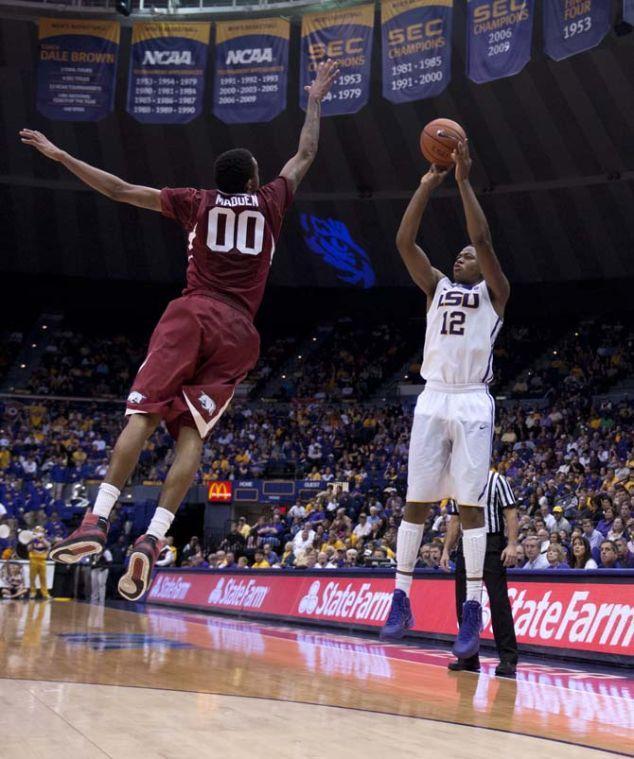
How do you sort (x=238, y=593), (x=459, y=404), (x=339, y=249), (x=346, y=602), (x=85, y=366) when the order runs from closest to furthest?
(x=459, y=404) → (x=346, y=602) → (x=238, y=593) → (x=339, y=249) → (x=85, y=366)

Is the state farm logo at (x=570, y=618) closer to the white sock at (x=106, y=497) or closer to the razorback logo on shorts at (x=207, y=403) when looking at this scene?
the razorback logo on shorts at (x=207, y=403)

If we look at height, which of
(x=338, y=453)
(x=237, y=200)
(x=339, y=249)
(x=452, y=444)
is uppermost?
(x=339, y=249)

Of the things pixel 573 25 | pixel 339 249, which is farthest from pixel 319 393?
pixel 573 25

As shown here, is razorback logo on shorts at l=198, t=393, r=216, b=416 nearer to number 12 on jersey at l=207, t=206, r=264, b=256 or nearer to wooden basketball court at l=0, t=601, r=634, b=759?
number 12 on jersey at l=207, t=206, r=264, b=256

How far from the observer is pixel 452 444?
5.47m

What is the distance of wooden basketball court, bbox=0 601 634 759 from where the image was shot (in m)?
2.91

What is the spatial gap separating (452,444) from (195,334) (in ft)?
6.11

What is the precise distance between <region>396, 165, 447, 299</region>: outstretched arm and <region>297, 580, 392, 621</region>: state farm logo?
522cm

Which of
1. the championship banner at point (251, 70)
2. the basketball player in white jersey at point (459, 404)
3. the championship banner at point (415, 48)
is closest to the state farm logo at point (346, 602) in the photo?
the basketball player in white jersey at point (459, 404)

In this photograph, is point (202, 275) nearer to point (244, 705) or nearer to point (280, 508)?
point (244, 705)

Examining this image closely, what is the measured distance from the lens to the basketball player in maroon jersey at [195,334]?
4234 mm

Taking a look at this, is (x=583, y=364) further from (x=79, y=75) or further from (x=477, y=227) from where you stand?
(x=477, y=227)

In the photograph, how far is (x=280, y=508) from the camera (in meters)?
22.5

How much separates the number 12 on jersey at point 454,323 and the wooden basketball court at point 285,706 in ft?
6.35
